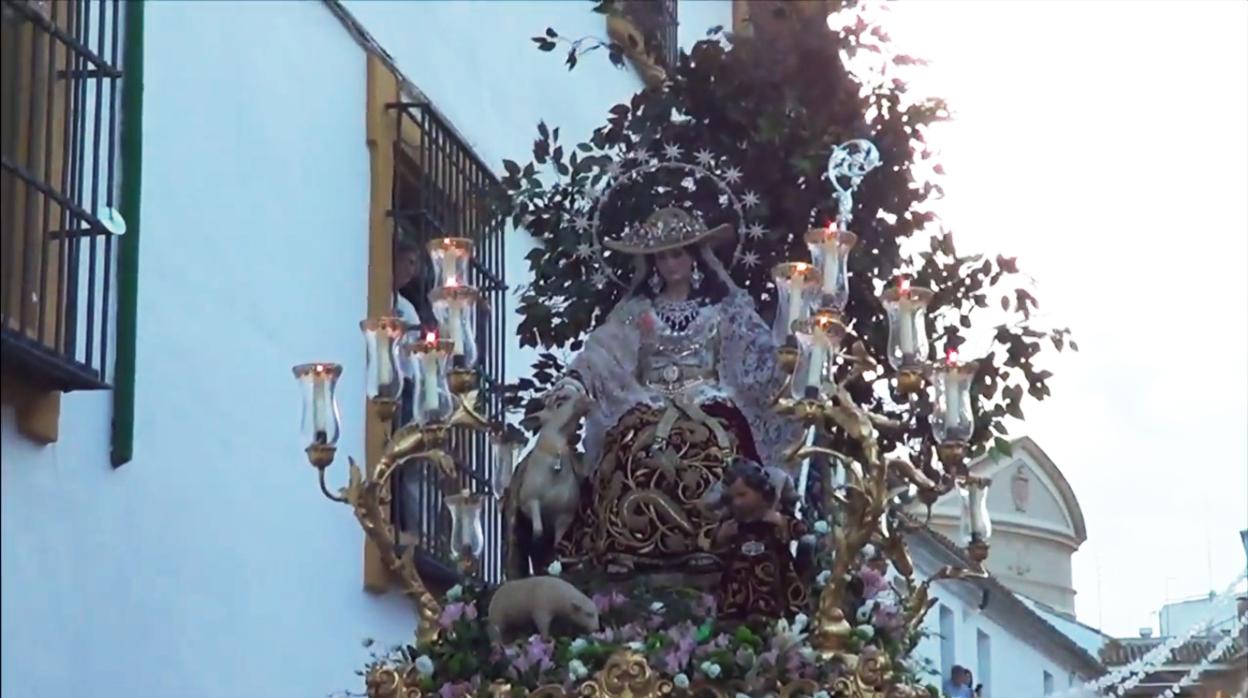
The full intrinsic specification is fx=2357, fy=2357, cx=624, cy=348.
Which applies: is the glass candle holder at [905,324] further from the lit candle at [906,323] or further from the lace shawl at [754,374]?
the lace shawl at [754,374]

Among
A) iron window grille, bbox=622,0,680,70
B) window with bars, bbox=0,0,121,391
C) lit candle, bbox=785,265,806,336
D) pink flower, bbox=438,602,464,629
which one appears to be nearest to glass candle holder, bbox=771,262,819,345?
lit candle, bbox=785,265,806,336

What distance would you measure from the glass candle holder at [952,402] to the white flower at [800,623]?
0.58 m

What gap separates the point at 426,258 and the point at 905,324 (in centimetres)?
346

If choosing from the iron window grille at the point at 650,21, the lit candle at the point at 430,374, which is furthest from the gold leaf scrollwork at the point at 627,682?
the iron window grille at the point at 650,21

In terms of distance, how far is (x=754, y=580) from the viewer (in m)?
6.10

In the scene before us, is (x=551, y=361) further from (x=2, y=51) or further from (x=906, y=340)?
(x=2, y=51)

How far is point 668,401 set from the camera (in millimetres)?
6688

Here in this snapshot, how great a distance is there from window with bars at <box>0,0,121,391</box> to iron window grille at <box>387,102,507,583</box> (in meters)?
1.93

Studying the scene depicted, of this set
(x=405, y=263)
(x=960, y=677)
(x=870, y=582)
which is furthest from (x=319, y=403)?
(x=960, y=677)

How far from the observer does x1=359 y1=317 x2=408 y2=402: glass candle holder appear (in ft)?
20.2

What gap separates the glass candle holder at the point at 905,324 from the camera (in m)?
6.10

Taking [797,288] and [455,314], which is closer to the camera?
[797,288]

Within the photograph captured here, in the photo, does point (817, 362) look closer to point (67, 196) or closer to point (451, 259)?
point (451, 259)

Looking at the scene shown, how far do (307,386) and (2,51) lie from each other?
3028mm
